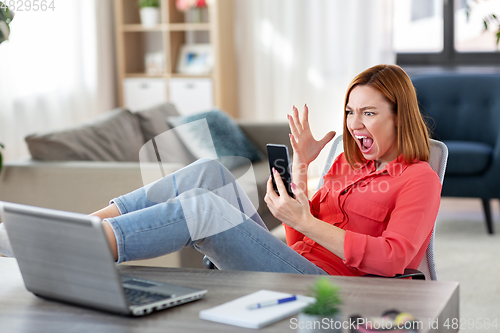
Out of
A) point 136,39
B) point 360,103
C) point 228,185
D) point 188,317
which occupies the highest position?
point 136,39

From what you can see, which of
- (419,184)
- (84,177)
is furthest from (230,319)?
(84,177)

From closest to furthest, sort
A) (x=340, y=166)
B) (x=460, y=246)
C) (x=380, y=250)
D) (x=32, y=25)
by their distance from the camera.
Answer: (x=380, y=250) < (x=340, y=166) < (x=460, y=246) < (x=32, y=25)

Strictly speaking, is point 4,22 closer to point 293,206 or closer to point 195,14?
point 293,206

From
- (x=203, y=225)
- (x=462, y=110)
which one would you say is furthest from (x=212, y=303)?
(x=462, y=110)

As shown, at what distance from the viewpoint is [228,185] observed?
1547mm

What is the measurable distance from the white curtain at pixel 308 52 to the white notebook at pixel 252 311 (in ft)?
12.1

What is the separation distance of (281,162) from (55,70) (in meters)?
3.17

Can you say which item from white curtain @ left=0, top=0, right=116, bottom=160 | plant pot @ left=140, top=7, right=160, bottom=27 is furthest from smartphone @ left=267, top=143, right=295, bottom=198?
plant pot @ left=140, top=7, right=160, bottom=27

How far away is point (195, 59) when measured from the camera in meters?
4.85

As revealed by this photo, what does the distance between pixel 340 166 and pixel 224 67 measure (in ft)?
10.6

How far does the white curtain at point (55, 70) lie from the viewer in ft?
12.4

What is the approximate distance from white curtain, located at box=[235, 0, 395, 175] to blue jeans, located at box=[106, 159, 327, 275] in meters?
3.27

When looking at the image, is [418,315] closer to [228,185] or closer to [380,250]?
[380,250]

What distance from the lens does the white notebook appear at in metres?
1.00
